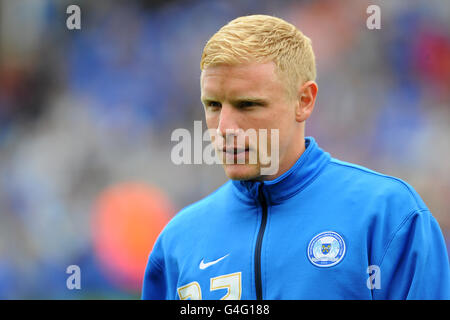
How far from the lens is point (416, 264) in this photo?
5.86 feet

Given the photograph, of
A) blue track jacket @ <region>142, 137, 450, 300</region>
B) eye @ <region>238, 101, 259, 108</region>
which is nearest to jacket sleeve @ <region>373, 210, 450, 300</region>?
blue track jacket @ <region>142, 137, 450, 300</region>

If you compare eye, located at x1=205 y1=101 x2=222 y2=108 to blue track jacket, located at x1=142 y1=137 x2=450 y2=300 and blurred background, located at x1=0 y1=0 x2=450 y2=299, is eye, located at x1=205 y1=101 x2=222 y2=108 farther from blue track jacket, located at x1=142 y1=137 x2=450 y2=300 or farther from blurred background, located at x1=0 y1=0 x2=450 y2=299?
blurred background, located at x1=0 y1=0 x2=450 y2=299

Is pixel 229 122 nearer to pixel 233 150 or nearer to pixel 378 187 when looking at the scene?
pixel 233 150

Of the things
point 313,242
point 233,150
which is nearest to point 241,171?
point 233,150

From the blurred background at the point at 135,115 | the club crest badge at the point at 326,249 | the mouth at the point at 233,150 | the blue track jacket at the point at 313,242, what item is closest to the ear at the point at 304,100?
the blue track jacket at the point at 313,242

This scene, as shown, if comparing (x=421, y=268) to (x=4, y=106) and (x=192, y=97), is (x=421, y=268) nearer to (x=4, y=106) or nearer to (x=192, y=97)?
(x=192, y=97)

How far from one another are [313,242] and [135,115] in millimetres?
5485

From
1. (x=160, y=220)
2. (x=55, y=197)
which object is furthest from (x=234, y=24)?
(x=55, y=197)

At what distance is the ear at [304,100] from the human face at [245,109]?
4cm

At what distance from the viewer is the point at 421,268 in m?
1.78

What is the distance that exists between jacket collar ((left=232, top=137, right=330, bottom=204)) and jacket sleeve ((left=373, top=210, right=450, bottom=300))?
0.39m

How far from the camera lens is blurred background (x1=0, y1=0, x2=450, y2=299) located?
6441 millimetres

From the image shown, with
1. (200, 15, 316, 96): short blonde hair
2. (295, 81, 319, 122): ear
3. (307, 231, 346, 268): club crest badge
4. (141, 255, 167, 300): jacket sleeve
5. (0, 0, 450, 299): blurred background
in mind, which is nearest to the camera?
(307, 231, 346, 268): club crest badge

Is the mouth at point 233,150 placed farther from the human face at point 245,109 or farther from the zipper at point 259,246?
the zipper at point 259,246
